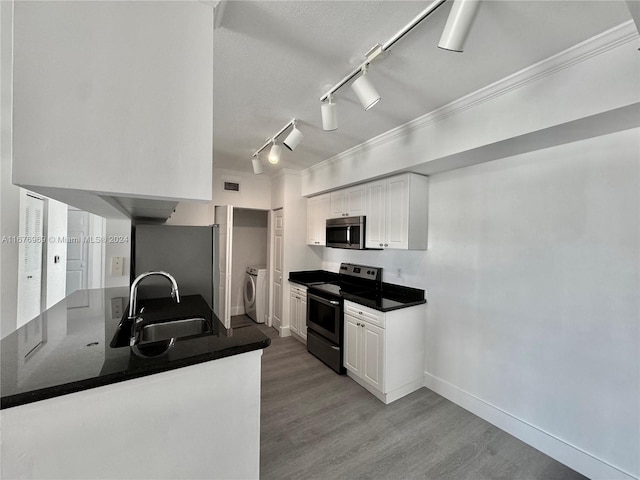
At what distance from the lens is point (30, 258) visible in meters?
1.72

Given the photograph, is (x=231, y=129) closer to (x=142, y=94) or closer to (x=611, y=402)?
(x=142, y=94)

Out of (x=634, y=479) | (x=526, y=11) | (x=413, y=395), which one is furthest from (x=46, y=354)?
(x=634, y=479)

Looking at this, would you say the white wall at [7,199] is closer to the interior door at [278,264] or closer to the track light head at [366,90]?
the track light head at [366,90]

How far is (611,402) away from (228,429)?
2364 mm

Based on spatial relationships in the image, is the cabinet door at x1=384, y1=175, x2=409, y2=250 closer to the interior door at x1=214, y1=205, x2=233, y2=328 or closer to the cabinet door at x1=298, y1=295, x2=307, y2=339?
the cabinet door at x1=298, y1=295, x2=307, y2=339

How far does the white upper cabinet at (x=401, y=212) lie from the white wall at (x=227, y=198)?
2.24 meters

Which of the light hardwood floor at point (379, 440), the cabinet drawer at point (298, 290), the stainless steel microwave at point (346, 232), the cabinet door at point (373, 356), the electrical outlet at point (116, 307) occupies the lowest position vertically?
the light hardwood floor at point (379, 440)

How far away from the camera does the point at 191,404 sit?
1060mm

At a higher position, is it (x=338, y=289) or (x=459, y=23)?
(x=459, y=23)

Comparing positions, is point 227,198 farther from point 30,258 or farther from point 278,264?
point 30,258

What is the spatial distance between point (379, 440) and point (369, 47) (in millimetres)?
2721

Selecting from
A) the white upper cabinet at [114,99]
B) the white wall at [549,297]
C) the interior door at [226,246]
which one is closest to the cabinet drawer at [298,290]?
the interior door at [226,246]

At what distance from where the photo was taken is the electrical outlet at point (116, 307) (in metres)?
1.66

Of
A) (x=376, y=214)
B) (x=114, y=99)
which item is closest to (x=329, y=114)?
(x=114, y=99)
